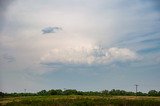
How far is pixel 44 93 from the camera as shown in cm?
7231

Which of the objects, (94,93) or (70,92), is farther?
(94,93)

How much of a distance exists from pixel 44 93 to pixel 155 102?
28.7 m

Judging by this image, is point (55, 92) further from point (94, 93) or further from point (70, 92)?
point (94, 93)

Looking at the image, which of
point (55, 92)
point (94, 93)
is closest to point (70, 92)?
point (55, 92)

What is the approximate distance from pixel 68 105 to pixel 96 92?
1022 inches

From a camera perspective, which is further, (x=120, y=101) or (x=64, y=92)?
(x=64, y=92)

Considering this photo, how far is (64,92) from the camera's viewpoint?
233 ft

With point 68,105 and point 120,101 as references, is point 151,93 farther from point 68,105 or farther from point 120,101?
point 68,105

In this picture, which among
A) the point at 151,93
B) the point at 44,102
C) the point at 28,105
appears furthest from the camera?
the point at 151,93

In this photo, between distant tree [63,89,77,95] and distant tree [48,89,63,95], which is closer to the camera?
distant tree [63,89,77,95]

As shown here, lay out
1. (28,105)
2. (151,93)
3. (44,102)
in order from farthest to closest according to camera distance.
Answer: (151,93) < (44,102) < (28,105)

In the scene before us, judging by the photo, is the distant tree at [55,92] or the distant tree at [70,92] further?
the distant tree at [55,92]

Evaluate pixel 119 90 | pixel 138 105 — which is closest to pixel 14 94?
pixel 119 90

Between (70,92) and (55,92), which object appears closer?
(70,92)
